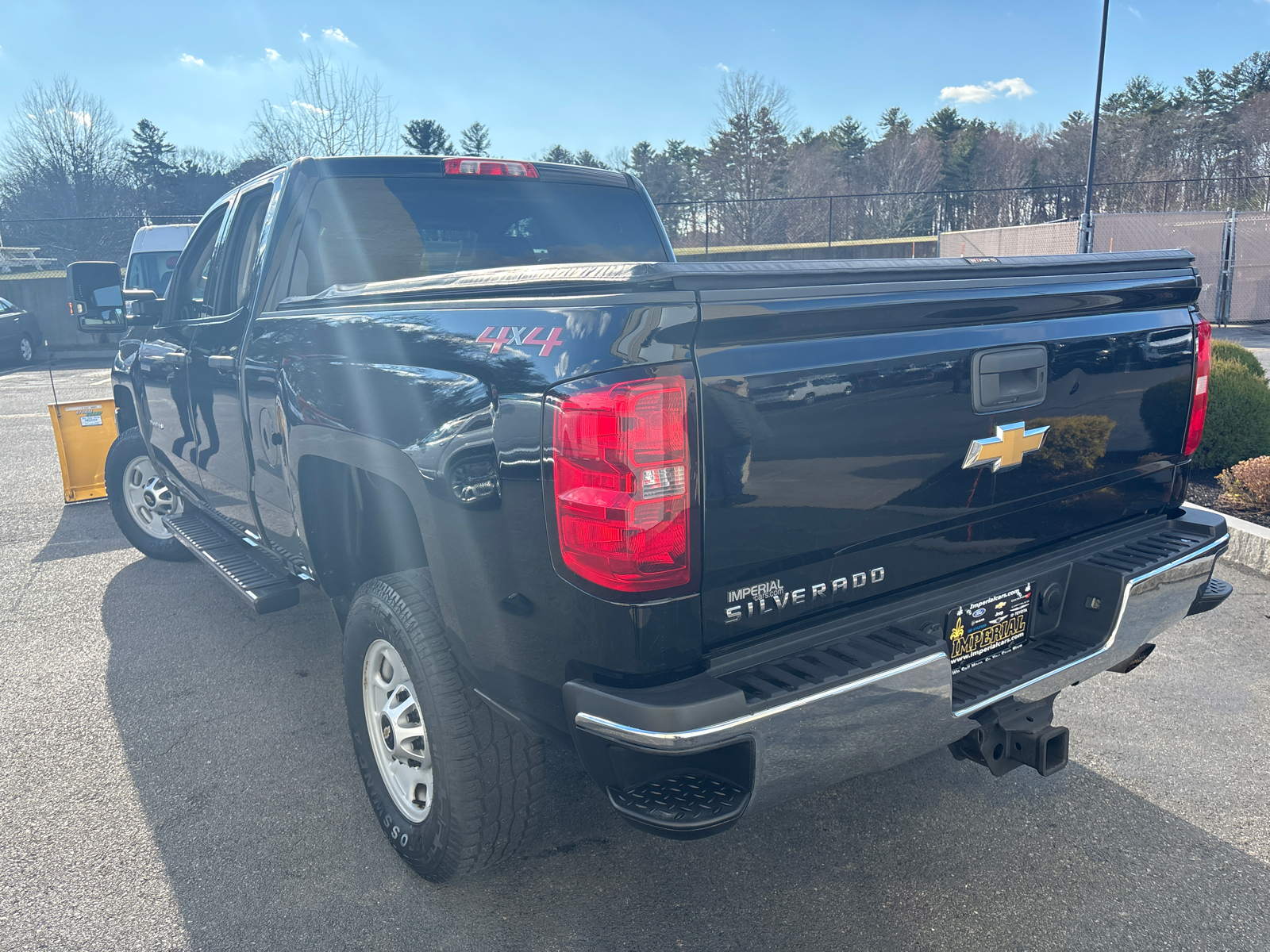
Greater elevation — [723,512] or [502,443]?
[502,443]

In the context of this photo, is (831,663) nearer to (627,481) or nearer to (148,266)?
(627,481)

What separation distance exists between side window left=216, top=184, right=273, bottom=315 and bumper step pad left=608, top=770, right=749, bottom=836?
9.82ft

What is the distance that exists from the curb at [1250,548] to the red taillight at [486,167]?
4011 mm

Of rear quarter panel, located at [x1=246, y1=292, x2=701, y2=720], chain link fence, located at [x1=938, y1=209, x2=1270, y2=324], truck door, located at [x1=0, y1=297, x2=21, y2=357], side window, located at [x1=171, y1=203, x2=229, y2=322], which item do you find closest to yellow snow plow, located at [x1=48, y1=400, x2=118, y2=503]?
side window, located at [x1=171, y1=203, x2=229, y2=322]

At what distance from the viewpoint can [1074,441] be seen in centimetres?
252

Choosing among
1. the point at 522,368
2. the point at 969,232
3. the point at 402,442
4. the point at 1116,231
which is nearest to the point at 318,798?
the point at 402,442

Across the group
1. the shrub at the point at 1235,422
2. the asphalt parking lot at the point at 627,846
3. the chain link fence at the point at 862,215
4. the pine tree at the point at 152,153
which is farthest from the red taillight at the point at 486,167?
the pine tree at the point at 152,153

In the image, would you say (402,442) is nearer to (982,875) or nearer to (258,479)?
(258,479)

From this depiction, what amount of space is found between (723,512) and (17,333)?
23.0 metres

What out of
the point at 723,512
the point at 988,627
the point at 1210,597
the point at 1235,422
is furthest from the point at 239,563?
the point at 1235,422

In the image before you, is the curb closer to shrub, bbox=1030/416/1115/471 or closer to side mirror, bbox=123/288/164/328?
shrub, bbox=1030/416/1115/471

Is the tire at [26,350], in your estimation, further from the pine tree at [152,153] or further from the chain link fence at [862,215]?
the pine tree at [152,153]

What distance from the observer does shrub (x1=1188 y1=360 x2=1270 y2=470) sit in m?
6.49

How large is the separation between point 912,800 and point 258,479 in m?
2.75
